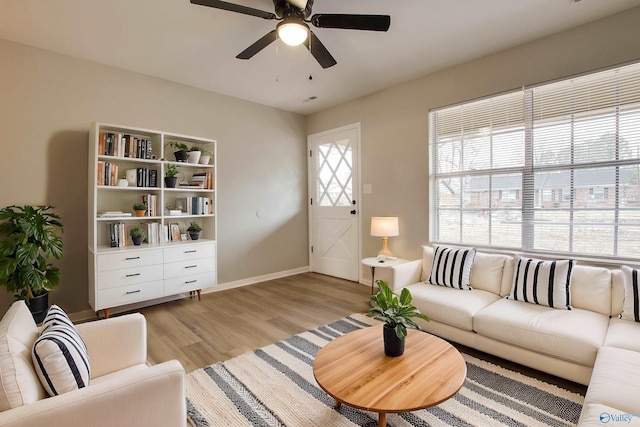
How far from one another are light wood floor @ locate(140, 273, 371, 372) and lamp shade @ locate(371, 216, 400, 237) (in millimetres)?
885

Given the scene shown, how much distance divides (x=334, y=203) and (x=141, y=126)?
290cm

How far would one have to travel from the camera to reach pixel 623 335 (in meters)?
1.90

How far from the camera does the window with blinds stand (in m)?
2.55

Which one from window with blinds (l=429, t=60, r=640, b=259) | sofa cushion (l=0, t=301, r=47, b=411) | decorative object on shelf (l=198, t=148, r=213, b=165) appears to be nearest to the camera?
sofa cushion (l=0, t=301, r=47, b=411)

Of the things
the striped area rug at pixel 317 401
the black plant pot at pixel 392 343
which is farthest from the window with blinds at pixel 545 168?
the black plant pot at pixel 392 343

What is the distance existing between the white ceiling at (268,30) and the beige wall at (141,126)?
0.23m

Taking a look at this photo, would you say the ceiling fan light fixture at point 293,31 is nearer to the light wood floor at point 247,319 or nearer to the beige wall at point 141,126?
the beige wall at point 141,126

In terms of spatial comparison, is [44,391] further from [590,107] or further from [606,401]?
[590,107]

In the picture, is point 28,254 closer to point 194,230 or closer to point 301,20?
point 194,230

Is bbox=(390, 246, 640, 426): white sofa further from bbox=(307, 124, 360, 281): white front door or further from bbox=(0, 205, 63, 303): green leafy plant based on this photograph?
bbox=(0, 205, 63, 303): green leafy plant

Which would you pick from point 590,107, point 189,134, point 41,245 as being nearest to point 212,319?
point 41,245

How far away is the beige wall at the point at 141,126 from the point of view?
2980mm

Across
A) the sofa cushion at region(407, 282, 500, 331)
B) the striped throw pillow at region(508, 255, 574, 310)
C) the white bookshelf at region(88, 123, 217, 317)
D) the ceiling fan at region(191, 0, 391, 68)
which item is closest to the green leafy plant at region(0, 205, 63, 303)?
the white bookshelf at region(88, 123, 217, 317)

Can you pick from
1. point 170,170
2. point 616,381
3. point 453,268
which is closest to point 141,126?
point 170,170
